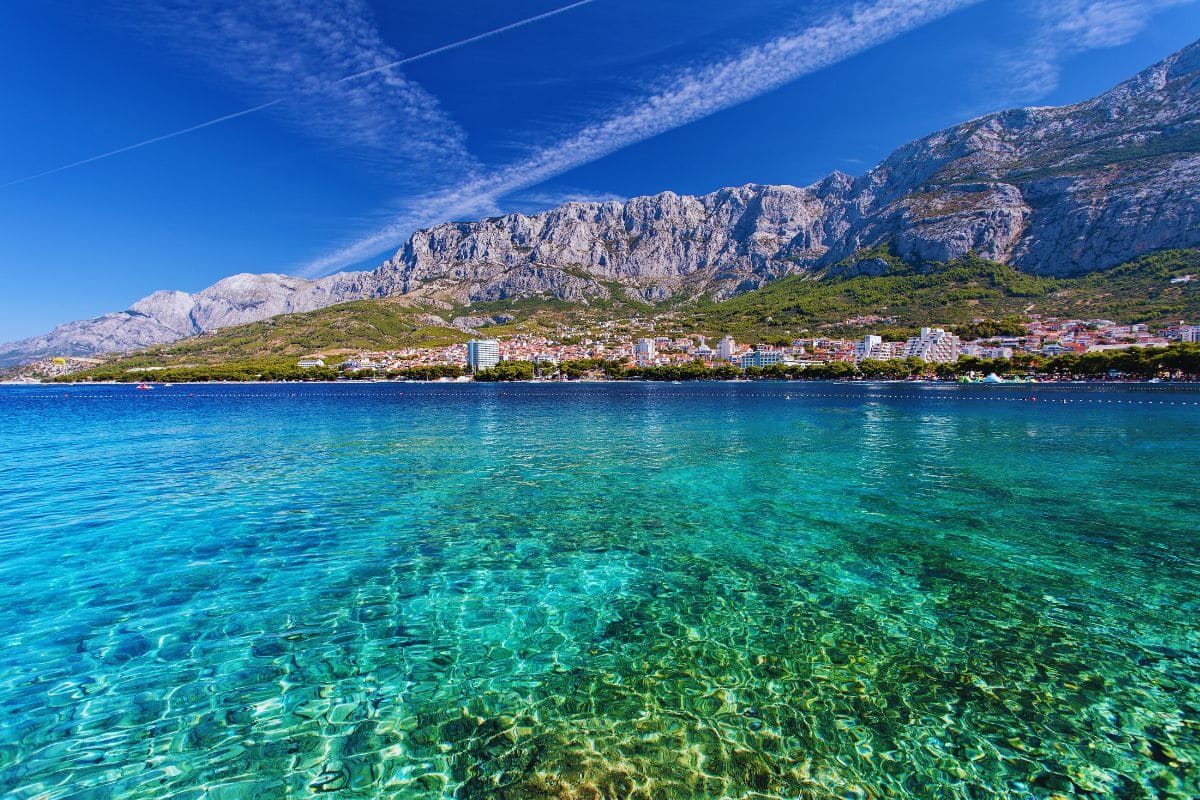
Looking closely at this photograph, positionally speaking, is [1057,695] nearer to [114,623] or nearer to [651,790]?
[651,790]

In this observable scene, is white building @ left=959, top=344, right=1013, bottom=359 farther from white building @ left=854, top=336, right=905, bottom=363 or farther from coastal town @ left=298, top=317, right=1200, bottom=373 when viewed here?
white building @ left=854, top=336, right=905, bottom=363

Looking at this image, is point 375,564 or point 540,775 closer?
point 540,775

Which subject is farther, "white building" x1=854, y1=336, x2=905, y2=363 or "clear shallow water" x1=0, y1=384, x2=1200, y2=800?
"white building" x1=854, y1=336, x2=905, y2=363

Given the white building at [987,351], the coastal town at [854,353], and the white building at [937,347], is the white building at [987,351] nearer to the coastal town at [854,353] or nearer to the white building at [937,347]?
the coastal town at [854,353]

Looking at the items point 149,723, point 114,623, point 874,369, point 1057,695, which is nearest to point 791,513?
point 1057,695

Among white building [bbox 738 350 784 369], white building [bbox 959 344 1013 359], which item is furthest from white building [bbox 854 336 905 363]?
white building [bbox 738 350 784 369]

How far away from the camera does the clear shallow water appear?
562 cm

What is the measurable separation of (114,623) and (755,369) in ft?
551

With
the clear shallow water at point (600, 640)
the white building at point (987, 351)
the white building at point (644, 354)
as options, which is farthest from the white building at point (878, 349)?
the clear shallow water at point (600, 640)

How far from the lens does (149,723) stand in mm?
6363

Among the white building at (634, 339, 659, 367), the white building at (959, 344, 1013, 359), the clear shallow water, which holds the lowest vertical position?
the clear shallow water

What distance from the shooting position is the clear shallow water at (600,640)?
5.62m

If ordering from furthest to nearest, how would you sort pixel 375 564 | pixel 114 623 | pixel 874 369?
pixel 874 369, pixel 375 564, pixel 114 623

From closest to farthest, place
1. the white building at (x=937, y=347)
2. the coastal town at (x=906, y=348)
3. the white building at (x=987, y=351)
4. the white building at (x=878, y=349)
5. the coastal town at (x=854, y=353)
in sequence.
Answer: the coastal town at (x=906, y=348)
the coastal town at (x=854, y=353)
the white building at (x=987, y=351)
the white building at (x=937, y=347)
the white building at (x=878, y=349)
